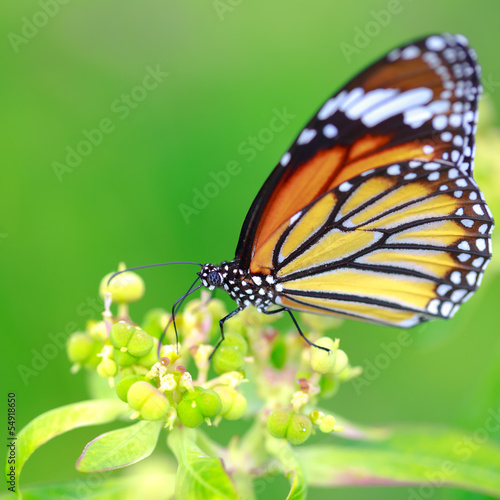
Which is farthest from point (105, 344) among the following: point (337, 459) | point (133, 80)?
point (133, 80)

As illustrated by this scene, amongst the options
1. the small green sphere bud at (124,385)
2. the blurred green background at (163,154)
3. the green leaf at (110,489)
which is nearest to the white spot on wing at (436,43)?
the blurred green background at (163,154)

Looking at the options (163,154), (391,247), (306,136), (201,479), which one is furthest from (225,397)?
(163,154)

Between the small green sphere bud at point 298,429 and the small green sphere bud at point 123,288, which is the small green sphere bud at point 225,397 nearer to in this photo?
the small green sphere bud at point 298,429

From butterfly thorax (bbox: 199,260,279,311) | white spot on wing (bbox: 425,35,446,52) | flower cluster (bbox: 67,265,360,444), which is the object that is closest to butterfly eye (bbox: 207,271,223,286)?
butterfly thorax (bbox: 199,260,279,311)

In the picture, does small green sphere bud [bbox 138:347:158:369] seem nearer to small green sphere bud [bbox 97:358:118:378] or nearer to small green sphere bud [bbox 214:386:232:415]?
small green sphere bud [bbox 97:358:118:378]

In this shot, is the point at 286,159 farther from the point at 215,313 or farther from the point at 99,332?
the point at 99,332

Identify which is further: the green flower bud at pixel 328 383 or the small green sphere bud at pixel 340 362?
the green flower bud at pixel 328 383
